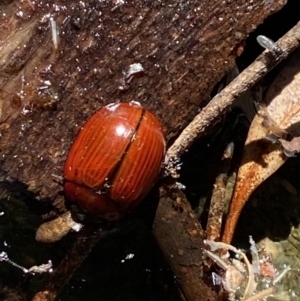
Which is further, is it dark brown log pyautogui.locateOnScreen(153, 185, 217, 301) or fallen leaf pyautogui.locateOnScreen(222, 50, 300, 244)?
fallen leaf pyautogui.locateOnScreen(222, 50, 300, 244)

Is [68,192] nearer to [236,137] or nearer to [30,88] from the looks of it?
[30,88]

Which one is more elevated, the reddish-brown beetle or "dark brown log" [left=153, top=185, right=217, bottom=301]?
the reddish-brown beetle

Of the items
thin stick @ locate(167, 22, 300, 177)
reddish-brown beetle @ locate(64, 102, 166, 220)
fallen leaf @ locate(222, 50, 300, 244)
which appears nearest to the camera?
reddish-brown beetle @ locate(64, 102, 166, 220)

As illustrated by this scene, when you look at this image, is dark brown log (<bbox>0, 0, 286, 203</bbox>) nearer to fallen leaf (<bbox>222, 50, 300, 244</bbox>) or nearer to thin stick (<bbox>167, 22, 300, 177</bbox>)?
thin stick (<bbox>167, 22, 300, 177</bbox>)

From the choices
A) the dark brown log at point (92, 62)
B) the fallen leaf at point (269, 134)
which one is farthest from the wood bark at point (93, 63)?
the fallen leaf at point (269, 134)

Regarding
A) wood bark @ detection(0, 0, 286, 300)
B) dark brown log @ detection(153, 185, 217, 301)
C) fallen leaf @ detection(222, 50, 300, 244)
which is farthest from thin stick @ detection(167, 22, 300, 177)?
fallen leaf @ detection(222, 50, 300, 244)

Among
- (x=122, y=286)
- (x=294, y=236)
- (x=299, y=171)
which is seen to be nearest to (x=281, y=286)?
(x=294, y=236)

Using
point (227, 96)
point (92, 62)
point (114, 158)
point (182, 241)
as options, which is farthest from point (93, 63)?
point (182, 241)

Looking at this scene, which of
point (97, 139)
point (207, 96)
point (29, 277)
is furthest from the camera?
point (29, 277)
